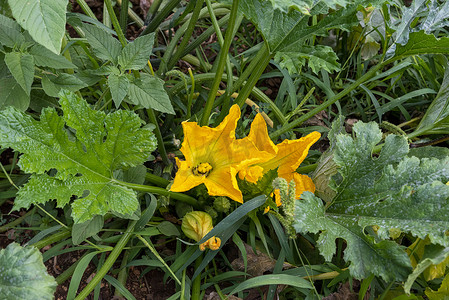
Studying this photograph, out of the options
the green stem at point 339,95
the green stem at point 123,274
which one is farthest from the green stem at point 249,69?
the green stem at point 123,274

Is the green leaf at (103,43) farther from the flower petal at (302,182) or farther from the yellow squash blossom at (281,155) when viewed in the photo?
the flower petal at (302,182)

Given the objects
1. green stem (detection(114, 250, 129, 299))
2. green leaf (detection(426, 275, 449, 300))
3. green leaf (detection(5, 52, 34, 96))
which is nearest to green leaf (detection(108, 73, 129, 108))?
green leaf (detection(5, 52, 34, 96))

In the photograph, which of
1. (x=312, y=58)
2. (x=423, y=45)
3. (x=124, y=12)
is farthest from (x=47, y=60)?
(x=423, y=45)

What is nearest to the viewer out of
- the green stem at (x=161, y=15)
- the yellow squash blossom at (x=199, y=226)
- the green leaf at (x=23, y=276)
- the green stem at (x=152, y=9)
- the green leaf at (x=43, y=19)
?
the green leaf at (x=43, y=19)

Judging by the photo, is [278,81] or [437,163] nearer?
[437,163]

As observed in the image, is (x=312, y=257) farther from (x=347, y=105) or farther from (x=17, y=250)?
(x=17, y=250)

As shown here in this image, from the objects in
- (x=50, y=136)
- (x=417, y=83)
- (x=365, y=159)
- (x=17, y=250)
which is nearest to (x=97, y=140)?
(x=50, y=136)

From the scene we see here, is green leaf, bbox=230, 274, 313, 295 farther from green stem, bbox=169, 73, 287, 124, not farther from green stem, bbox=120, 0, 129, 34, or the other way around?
green stem, bbox=120, 0, 129, 34
